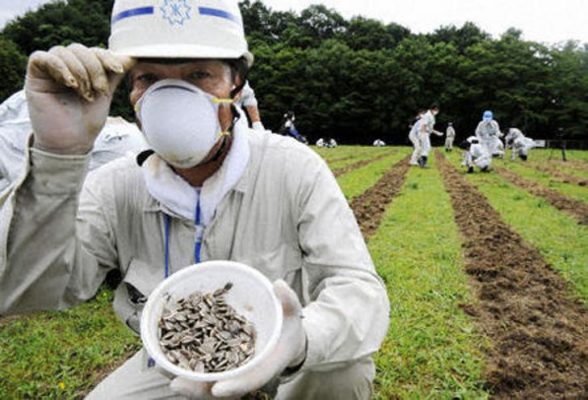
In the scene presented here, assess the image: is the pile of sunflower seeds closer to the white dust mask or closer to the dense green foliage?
the white dust mask

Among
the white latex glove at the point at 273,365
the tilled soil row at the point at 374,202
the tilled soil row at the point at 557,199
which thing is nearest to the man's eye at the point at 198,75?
the white latex glove at the point at 273,365

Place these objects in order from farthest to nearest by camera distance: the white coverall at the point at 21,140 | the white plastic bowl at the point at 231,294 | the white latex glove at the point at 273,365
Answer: the white coverall at the point at 21,140
the white plastic bowl at the point at 231,294
the white latex glove at the point at 273,365

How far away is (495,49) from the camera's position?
56750 millimetres

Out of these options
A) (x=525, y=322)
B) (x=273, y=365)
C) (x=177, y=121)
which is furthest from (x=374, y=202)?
(x=273, y=365)

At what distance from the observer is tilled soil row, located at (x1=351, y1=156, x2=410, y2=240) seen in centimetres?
727

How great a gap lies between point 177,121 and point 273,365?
0.84 meters

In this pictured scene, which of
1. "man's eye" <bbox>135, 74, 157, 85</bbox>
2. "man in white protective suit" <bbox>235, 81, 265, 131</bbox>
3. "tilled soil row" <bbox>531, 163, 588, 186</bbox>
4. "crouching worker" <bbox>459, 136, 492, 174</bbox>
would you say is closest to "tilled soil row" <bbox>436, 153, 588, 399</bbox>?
"man's eye" <bbox>135, 74, 157, 85</bbox>

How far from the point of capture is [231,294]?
1.44 meters

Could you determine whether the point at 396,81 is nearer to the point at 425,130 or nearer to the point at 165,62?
the point at 425,130

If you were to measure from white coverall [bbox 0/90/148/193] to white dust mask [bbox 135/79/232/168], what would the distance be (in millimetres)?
2495

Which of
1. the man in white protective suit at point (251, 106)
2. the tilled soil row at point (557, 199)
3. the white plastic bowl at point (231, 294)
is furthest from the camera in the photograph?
the tilled soil row at point (557, 199)

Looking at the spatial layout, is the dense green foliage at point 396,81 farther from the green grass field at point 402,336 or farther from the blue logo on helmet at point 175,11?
the blue logo on helmet at point 175,11

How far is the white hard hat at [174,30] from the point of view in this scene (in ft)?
5.74

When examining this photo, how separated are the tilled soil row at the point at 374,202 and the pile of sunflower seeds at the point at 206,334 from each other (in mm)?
5162
